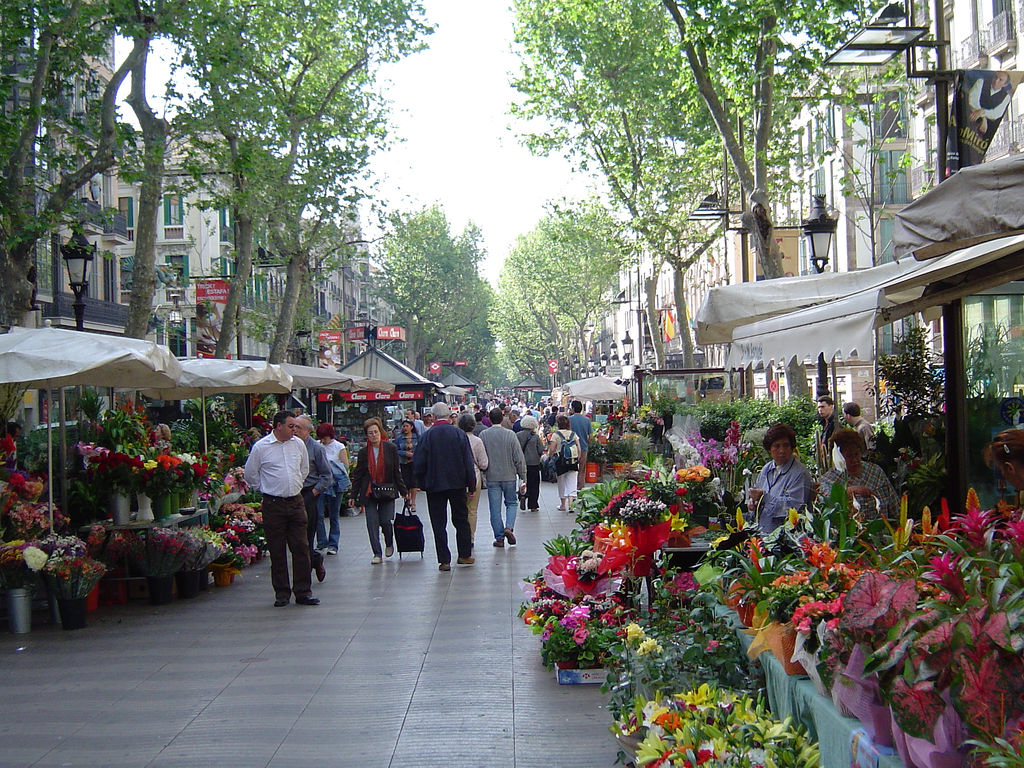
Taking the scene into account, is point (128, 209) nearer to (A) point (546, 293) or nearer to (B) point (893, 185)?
(B) point (893, 185)

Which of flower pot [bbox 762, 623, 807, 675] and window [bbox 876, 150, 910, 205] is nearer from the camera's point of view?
flower pot [bbox 762, 623, 807, 675]

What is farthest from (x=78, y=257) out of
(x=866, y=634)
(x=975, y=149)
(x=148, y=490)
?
(x=866, y=634)

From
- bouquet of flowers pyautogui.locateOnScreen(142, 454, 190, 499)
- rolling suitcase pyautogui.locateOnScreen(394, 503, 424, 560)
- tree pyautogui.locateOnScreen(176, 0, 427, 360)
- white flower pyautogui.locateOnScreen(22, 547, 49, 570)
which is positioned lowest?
rolling suitcase pyautogui.locateOnScreen(394, 503, 424, 560)

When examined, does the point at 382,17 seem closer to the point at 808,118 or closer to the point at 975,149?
the point at 975,149

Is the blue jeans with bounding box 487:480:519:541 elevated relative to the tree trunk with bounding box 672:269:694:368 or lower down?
lower down

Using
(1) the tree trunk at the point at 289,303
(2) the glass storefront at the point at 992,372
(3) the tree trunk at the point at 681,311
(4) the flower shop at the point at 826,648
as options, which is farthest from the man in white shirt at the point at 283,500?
(3) the tree trunk at the point at 681,311

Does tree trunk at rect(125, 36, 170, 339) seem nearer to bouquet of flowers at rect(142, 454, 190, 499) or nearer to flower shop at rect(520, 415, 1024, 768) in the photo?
bouquet of flowers at rect(142, 454, 190, 499)

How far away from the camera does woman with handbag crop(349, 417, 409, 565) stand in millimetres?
12242

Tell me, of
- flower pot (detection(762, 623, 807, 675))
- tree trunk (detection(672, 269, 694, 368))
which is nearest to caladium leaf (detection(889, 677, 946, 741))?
flower pot (detection(762, 623, 807, 675))

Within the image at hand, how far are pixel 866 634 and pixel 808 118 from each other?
40.1 metres

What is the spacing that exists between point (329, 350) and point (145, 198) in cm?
4838

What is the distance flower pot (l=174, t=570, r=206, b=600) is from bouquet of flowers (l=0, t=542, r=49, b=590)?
69.2 inches

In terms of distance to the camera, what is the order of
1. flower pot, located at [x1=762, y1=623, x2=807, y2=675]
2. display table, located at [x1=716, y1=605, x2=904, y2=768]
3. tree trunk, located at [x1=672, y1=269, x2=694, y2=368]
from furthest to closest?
tree trunk, located at [x1=672, y1=269, x2=694, y2=368] < flower pot, located at [x1=762, y1=623, x2=807, y2=675] < display table, located at [x1=716, y1=605, x2=904, y2=768]

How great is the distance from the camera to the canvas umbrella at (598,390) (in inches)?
1303
